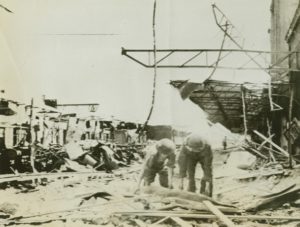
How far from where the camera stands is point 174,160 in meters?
5.32

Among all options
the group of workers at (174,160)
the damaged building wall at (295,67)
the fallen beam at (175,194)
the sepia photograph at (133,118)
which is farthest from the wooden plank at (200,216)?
the damaged building wall at (295,67)

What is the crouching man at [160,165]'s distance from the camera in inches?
207

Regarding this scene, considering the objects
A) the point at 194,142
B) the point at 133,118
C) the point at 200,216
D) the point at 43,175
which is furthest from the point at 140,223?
the point at 43,175

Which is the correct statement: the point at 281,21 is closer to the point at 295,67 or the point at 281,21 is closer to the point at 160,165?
the point at 295,67

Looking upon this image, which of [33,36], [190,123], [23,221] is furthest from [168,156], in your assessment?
[33,36]

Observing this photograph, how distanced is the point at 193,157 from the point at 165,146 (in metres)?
0.39

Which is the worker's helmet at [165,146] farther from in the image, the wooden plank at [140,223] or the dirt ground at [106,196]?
the wooden plank at [140,223]

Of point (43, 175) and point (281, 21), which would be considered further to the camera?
point (281, 21)

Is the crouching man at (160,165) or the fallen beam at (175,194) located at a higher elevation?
the crouching man at (160,165)

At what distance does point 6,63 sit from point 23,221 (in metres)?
2.01

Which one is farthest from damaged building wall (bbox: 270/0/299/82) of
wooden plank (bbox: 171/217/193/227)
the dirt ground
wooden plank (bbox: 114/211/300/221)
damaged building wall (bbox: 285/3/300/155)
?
wooden plank (bbox: 171/217/193/227)

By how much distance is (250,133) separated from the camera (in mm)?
5816

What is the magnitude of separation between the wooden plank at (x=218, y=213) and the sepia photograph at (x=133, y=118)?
24mm

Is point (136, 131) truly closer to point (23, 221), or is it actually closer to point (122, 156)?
point (122, 156)
